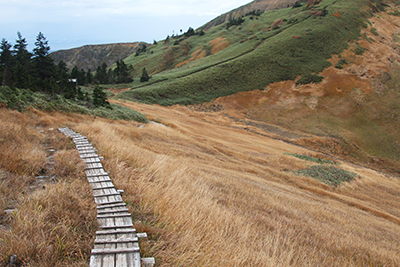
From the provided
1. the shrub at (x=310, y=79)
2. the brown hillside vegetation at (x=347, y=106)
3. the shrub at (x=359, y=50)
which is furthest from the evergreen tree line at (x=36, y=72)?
the shrub at (x=359, y=50)

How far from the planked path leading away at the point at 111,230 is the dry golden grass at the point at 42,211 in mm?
130

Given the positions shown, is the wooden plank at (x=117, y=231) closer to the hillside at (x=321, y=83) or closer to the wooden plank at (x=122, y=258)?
the wooden plank at (x=122, y=258)

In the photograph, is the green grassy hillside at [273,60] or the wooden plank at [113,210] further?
the green grassy hillside at [273,60]

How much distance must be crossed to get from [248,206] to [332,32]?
263ft

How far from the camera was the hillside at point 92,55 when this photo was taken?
167m

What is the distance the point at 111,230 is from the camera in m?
3.04

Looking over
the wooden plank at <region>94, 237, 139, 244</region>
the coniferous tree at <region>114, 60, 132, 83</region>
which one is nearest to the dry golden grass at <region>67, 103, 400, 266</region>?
the wooden plank at <region>94, 237, 139, 244</region>

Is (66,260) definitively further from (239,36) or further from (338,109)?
(239,36)

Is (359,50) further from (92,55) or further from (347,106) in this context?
(92,55)

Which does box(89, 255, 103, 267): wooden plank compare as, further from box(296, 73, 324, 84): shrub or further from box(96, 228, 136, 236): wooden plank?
box(296, 73, 324, 84): shrub

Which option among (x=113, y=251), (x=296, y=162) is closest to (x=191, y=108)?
(x=296, y=162)

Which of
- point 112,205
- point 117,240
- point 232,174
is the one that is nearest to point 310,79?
point 232,174

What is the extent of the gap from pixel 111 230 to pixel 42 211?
3.32 ft

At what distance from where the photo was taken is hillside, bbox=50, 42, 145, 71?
167m
